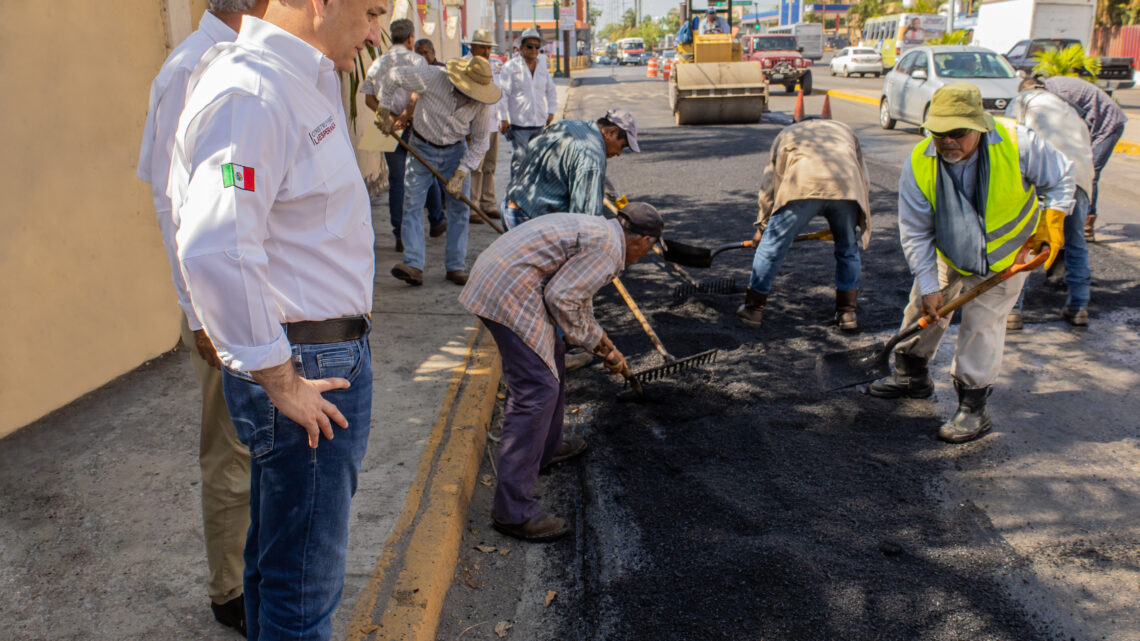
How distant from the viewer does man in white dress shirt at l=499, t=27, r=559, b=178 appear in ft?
31.3

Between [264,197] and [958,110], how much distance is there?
3405 mm

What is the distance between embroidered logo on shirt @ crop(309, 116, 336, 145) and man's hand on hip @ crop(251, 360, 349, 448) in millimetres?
→ 456

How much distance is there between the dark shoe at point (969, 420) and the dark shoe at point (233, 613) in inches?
130

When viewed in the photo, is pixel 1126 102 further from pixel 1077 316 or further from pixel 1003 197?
pixel 1003 197

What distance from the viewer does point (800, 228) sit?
19.4ft

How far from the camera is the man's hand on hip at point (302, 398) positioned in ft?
5.47

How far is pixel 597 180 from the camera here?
4859mm

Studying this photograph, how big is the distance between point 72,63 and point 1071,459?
507cm

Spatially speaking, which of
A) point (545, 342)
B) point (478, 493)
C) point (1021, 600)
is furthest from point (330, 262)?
point (1021, 600)

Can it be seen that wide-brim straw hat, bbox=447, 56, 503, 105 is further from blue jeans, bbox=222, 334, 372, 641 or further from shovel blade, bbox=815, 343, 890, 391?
blue jeans, bbox=222, 334, 372, 641

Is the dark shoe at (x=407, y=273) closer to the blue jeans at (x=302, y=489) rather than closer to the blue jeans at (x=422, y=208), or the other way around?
the blue jeans at (x=422, y=208)

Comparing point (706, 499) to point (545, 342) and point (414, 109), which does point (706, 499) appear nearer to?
point (545, 342)

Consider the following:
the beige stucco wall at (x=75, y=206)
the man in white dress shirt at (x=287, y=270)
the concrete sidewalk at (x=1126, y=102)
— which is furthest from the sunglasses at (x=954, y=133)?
the concrete sidewalk at (x=1126, y=102)

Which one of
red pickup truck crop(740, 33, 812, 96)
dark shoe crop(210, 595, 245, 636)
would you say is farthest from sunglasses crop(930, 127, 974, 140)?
red pickup truck crop(740, 33, 812, 96)
